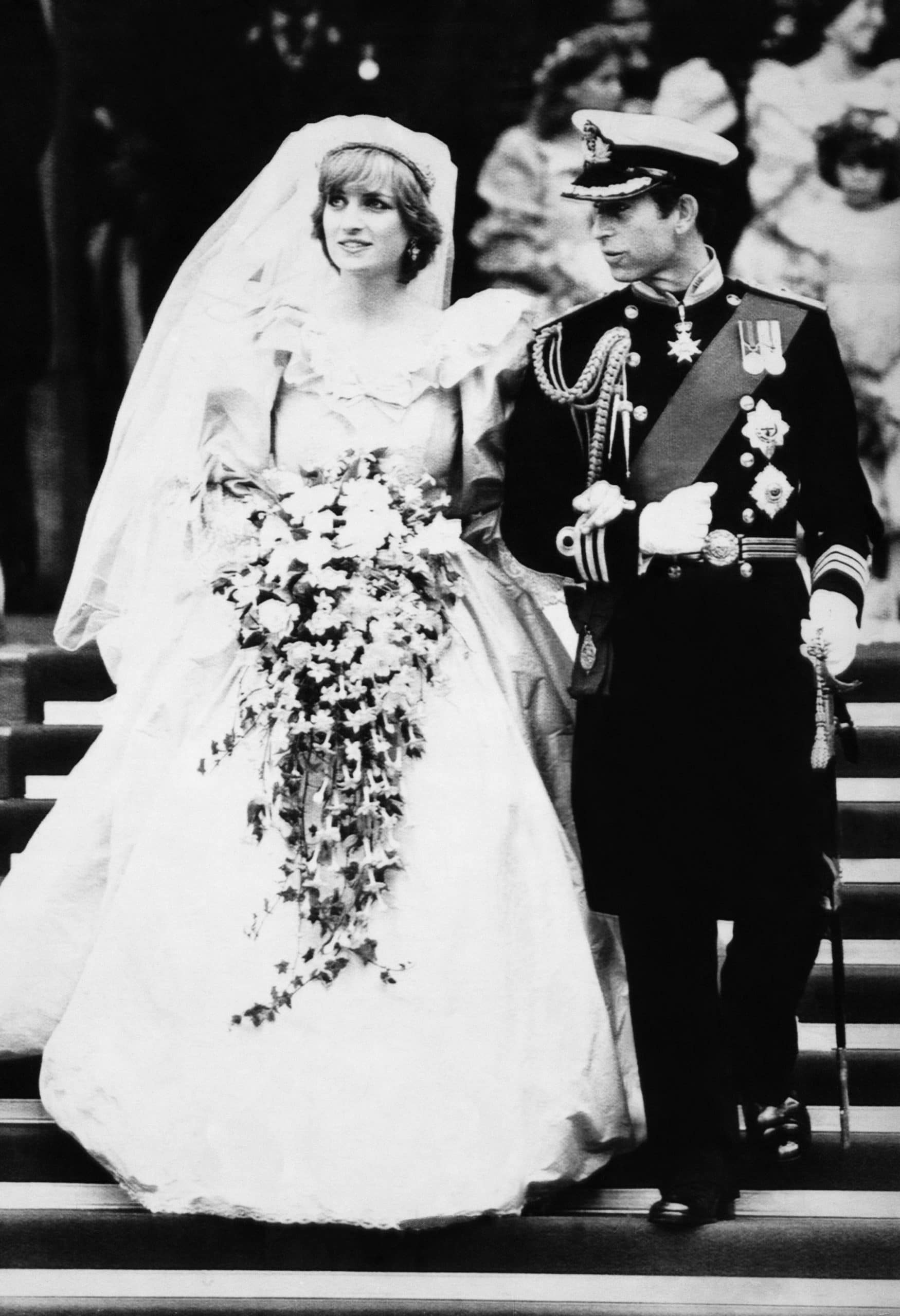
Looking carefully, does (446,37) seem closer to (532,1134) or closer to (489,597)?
(489,597)

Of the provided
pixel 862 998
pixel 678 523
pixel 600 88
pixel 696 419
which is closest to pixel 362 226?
pixel 696 419

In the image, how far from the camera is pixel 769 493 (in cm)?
309

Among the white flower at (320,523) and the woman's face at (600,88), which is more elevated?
the woman's face at (600,88)

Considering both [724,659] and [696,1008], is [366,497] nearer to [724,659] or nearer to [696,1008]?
[724,659]

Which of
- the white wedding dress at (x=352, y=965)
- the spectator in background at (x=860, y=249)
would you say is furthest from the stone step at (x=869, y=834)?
the white wedding dress at (x=352, y=965)

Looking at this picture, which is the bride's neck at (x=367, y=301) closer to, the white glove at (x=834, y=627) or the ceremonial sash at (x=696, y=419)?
the ceremonial sash at (x=696, y=419)

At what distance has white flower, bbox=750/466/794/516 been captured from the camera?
3.09 m

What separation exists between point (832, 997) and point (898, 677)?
1241 mm

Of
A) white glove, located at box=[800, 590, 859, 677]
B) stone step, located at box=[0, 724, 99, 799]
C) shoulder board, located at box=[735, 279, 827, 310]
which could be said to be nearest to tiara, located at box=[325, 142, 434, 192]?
shoulder board, located at box=[735, 279, 827, 310]

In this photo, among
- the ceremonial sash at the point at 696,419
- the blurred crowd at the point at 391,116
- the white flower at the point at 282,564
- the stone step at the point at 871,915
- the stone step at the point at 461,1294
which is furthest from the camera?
the blurred crowd at the point at 391,116

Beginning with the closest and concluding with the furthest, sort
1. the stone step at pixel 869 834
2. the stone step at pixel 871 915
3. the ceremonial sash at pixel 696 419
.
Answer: the ceremonial sash at pixel 696 419, the stone step at pixel 871 915, the stone step at pixel 869 834

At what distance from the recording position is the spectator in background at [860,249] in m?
5.49

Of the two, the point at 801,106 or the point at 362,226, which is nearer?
the point at 362,226

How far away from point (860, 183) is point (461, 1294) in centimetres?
376
